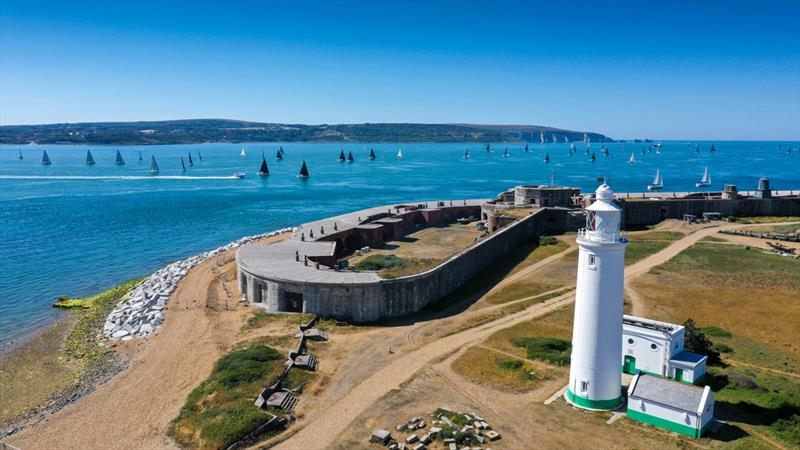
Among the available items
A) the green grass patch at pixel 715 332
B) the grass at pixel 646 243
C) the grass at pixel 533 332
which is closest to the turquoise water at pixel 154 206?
the grass at pixel 533 332

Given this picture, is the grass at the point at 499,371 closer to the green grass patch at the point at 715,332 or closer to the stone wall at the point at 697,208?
the green grass patch at the point at 715,332

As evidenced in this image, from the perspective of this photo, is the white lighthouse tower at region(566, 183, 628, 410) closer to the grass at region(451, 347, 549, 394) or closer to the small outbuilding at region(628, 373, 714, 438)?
the small outbuilding at region(628, 373, 714, 438)

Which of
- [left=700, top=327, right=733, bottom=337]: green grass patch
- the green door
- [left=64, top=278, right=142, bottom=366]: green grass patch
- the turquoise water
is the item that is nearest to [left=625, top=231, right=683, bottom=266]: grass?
[left=700, top=327, right=733, bottom=337]: green grass patch

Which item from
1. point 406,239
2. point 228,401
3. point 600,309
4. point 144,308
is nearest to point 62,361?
point 144,308

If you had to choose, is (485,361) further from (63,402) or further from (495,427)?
(63,402)

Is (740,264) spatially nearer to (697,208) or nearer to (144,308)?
(697,208)
